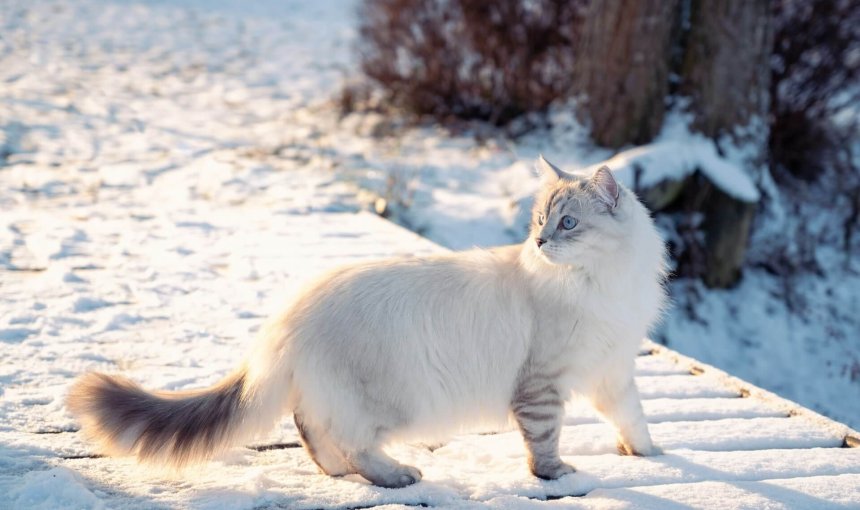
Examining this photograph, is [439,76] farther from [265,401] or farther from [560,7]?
[265,401]

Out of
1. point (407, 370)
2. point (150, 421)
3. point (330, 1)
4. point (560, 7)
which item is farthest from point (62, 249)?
point (330, 1)

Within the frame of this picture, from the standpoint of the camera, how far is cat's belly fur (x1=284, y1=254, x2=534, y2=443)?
8.08 ft

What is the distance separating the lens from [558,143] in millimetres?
7074

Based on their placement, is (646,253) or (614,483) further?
(646,253)

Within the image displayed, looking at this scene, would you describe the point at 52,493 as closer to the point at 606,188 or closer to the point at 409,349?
the point at 409,349

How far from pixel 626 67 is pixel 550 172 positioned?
3897mm

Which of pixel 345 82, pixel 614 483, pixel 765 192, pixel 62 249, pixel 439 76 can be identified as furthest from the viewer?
pixel 345 82

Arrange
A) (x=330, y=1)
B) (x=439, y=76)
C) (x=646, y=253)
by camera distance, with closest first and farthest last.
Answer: (x=646, y=253), (x=439, y=76), (x=330, y=1)

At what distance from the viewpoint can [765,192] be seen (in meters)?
6.79

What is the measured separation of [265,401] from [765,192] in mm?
5486

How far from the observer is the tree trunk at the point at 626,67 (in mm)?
6398

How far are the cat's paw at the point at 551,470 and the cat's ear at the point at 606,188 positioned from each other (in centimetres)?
85

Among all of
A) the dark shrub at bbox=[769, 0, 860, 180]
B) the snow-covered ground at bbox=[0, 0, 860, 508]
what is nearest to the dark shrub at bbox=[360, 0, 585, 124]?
the snow-covered ground at bbox=[0, 0, 860, 508]

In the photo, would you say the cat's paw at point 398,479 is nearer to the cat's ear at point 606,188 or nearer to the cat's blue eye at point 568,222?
the cat's blue eye at point 568,222
